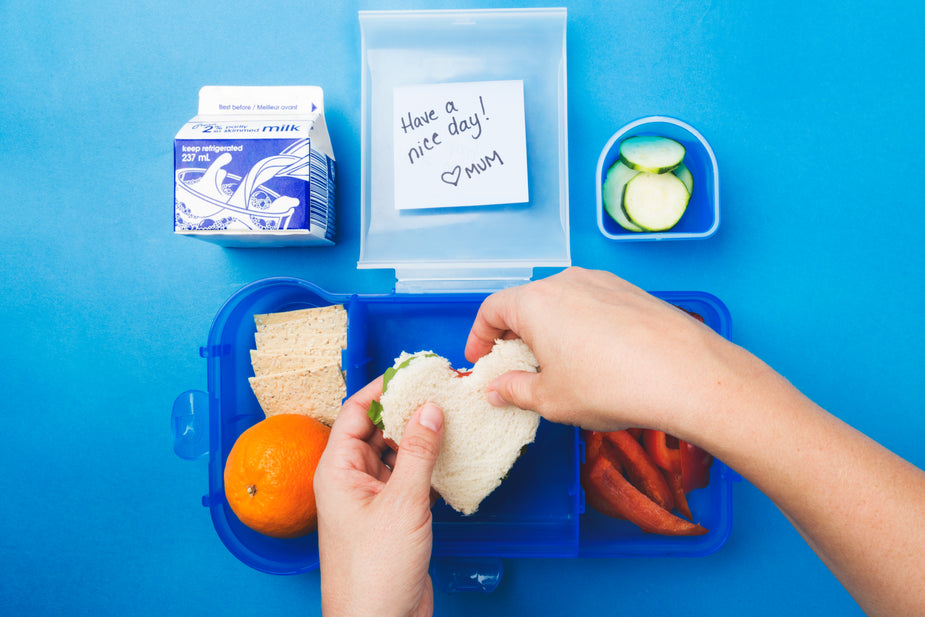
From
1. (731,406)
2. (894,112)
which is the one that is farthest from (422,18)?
(894,112)

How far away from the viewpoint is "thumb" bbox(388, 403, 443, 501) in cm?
69

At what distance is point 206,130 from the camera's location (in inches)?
36.0

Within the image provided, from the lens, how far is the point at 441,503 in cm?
103

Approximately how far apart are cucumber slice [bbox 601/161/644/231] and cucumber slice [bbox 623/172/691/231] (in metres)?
0.02

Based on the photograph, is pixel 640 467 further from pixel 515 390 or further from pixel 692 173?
pixel 692 173

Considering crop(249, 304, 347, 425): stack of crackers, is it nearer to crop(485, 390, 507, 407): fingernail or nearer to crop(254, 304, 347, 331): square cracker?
crop(254, 304, 347, 331): square cracker

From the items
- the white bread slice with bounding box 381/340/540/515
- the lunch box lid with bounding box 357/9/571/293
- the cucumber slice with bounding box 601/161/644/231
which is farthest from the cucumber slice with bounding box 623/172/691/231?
the white bread slice with bounding box 381/340/540/515

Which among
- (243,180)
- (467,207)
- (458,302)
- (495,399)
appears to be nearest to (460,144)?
(467,207)

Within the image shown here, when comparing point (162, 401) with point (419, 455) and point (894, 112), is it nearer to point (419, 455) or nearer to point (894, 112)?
point (419, 455)

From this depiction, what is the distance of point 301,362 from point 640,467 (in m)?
0.69

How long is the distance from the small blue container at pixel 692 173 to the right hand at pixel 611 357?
0.30m

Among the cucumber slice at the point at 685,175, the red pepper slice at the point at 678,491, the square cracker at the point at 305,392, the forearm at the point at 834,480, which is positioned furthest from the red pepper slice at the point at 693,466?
the square cracker at the point at 305,392

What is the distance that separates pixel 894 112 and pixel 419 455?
4.16 ft

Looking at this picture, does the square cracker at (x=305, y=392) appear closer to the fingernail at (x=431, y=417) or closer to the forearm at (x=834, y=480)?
the fingernail at (x=431, y=417)
